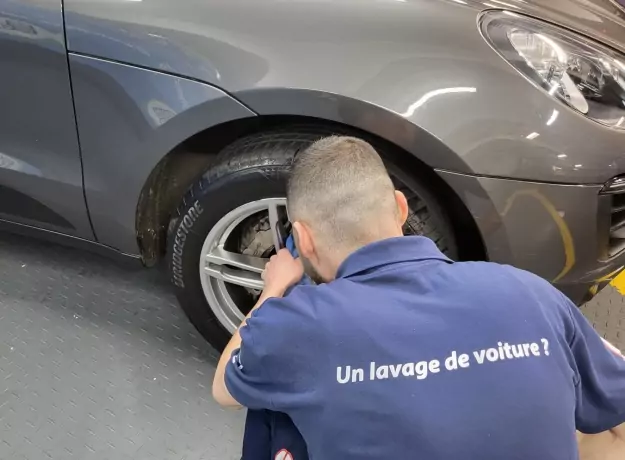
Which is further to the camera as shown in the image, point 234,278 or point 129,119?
point 234,278

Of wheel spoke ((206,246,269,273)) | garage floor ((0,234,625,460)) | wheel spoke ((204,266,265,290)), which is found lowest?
garage floor ((0,234,625,460))

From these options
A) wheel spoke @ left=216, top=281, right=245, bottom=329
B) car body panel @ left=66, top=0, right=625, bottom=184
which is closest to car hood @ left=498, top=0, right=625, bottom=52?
car body panel @ left=66, top=0, right=625, bottom=184

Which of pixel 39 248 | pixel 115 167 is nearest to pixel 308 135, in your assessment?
pixel 115 167

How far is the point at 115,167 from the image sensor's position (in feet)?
5.85

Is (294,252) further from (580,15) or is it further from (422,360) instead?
(580,15)

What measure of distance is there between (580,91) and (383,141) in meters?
0.42

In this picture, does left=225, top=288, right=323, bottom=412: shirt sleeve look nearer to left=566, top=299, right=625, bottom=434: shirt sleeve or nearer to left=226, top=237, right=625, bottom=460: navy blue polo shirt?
left=226, top=237, right=625, bottom=460: navy blue polo shirt

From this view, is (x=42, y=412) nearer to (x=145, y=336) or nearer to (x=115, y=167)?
(x=145, y=336)

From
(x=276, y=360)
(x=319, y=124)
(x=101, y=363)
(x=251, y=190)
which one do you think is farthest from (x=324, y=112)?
(x=101, y=363)

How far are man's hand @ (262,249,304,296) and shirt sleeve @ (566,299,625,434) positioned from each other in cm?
50

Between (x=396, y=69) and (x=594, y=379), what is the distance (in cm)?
70

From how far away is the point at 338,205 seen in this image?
1.21 m

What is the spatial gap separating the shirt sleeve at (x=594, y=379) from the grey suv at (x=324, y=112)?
42cm

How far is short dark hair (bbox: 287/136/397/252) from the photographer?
119 cm
